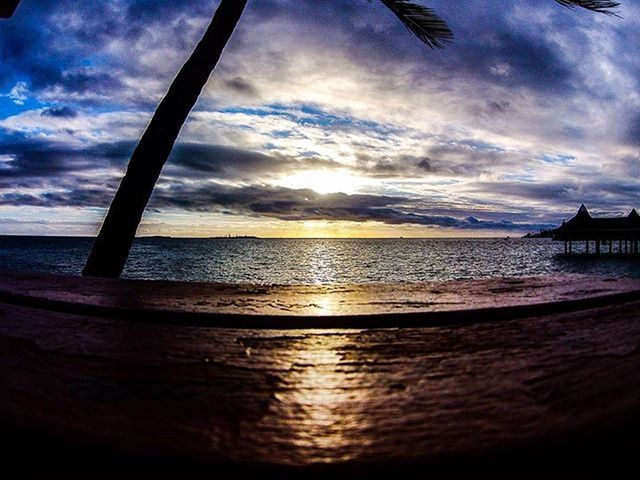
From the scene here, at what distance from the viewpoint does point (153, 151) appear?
3410mm

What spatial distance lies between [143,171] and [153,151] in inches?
6.5

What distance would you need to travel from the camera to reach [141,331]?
760 mm

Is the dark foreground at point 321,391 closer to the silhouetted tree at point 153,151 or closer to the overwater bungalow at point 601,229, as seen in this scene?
the silhouetted tree at point 153,151

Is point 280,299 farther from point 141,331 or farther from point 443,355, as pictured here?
point 443,355

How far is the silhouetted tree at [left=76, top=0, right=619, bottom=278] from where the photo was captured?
11.1ft

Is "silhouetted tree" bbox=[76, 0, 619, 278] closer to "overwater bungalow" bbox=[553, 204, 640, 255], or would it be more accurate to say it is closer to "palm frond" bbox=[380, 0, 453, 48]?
"palm frond" bbox=[380, 0, 453, 48]

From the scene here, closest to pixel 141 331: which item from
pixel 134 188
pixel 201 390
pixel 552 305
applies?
pixel 201 390

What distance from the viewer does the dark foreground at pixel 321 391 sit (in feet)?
1.02

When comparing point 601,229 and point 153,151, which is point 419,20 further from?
point 601,229

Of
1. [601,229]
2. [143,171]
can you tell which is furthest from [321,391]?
[601,229]

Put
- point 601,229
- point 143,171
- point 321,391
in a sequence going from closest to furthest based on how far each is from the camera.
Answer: point 321,391 → point 143,171 → point 601,229

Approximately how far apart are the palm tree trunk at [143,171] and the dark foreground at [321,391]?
261 centimetres

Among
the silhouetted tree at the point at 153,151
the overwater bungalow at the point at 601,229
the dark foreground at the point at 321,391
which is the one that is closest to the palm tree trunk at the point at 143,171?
the silhouetted tree at the point at 153,151

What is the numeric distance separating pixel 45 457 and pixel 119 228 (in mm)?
3339
